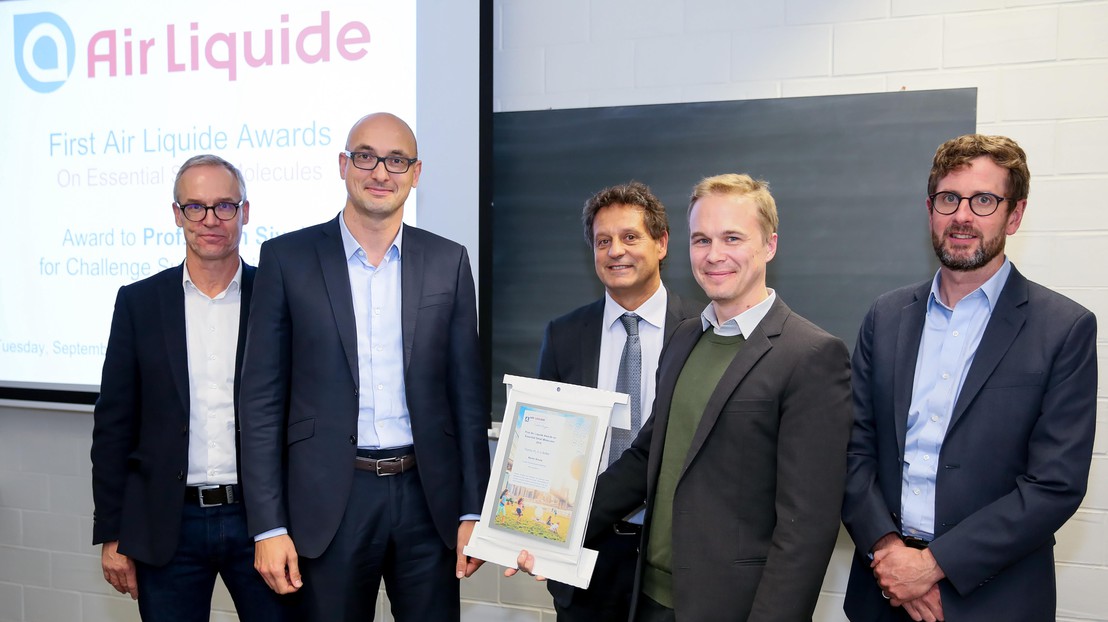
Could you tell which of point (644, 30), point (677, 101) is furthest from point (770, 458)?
point (644, 30)

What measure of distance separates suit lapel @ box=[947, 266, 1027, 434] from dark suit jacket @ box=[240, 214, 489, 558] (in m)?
1.13

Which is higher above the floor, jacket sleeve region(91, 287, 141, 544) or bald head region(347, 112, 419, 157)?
bald head region(347, 112, 419, 157)

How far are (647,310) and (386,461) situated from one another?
776 millimetres

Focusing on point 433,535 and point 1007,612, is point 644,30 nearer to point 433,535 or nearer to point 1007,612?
point 433,535

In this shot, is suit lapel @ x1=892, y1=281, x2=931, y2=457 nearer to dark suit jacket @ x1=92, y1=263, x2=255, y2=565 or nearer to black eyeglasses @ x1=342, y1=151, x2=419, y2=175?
black eyeglasses @ x1=342, y1=151, x2=419, y2=175

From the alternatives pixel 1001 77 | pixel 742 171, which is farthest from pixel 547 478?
pixel 1001 77

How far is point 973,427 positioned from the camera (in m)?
1.68

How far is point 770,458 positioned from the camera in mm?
1550

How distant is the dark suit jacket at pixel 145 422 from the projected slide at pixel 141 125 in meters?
0.81

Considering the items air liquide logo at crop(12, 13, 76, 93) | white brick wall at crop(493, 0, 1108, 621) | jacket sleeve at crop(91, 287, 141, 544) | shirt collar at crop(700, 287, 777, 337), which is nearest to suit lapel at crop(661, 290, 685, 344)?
shirt collar at crop(700, 287, 777, 337)

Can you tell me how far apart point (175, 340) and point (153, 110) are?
4.60 ft

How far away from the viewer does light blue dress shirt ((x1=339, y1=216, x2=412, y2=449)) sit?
194 centimetres

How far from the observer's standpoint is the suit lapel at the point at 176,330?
2.15m

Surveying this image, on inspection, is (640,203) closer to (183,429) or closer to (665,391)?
(665,391)
